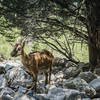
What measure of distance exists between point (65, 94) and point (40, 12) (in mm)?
2543

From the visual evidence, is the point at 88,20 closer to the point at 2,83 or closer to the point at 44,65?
the point at 44,65

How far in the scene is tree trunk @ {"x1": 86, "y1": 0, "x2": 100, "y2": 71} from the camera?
7309 millimetres

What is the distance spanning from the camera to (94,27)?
7.40 m

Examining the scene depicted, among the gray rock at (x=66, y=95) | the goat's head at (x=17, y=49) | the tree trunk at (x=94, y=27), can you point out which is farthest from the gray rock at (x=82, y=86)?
the tree trunk at (x=94, y=27)

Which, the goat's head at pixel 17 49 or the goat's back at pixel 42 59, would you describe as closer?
the goat's head at pixel 17 49

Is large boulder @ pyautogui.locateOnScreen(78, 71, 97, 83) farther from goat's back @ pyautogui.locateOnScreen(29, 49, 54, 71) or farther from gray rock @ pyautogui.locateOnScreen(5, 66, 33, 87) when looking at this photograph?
gray rock @ pyautogui.locateOnScreen(5, 66, 33, 87)

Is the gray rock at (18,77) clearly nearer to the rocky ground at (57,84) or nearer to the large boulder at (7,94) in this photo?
the rocky ground at (57,84)

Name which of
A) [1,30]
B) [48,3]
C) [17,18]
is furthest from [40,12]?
[1,30]

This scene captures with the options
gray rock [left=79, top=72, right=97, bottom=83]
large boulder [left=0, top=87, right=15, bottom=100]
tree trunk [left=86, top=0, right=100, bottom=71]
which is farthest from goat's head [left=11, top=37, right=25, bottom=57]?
tree trunk [left=86, top=0, right=100, bottom=71]

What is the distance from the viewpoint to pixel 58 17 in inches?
340

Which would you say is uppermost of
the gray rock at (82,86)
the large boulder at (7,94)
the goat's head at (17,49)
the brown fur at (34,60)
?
the goat's head at (17,49)

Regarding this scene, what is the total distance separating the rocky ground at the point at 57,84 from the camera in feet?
18.4

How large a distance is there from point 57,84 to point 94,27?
1914 millimetres

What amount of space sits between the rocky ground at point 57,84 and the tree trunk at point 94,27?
1.49ft
